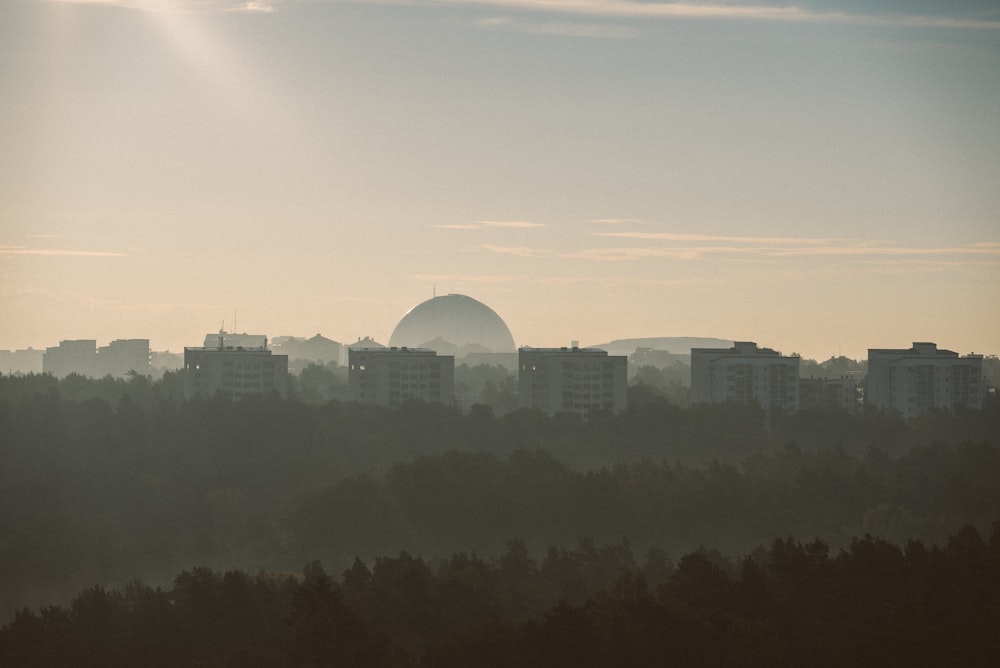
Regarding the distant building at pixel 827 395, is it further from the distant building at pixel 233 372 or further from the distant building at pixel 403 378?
the distant building at pixel 233 372

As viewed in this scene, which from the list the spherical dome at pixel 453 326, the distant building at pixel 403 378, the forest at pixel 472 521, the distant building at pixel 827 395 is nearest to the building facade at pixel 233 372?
the forest at pixel 472 521

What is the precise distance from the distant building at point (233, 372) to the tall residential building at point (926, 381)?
Answer: 1185 inches

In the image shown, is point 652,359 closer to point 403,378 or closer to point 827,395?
point 827,395

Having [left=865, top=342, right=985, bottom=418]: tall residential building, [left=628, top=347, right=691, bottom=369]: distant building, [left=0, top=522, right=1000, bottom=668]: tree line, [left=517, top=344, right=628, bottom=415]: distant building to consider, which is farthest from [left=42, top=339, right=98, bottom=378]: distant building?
[left=0, top=522, right=1000, bottom=668]: tree line

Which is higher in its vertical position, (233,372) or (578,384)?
(233,372)

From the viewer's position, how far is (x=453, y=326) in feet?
624

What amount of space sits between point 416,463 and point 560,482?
4.93 meters

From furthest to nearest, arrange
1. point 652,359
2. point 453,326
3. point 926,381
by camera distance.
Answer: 1. point 453,326
2. point 652,359
3. point 926,381

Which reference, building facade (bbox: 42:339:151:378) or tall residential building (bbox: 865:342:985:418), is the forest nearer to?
tall residential building (bbox: 865:342:985:418)

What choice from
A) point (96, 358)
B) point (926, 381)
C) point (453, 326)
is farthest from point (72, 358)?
point (926, 381)

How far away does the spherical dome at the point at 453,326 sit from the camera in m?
187

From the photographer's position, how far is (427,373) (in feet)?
305

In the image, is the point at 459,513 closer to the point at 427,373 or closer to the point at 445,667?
the point at 445,667

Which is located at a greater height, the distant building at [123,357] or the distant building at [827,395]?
the distant building at [123,357]
